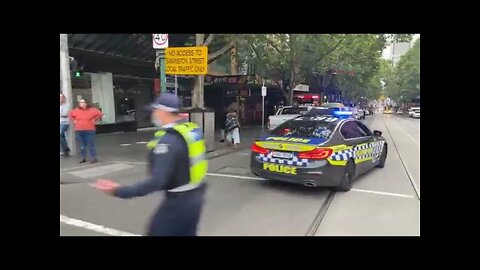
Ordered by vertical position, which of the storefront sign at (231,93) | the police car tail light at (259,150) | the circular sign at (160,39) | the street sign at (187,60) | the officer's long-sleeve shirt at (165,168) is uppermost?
the circular sign at (160,39)

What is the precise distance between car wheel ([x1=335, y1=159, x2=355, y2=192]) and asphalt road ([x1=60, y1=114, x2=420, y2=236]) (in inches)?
5.3

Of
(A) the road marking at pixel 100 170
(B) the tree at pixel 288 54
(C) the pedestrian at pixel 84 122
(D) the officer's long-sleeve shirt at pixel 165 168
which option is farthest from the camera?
(B) the tree at pixel 288 54

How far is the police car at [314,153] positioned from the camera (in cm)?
619

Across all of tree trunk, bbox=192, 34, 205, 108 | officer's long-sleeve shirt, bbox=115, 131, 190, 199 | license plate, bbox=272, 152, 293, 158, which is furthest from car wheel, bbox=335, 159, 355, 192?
tree trunk, bbox=192, 34, 205, 108

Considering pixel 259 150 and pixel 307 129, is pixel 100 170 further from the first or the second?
pixel 307 129

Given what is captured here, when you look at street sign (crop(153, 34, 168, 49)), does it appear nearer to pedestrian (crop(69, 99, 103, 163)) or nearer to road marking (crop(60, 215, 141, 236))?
pedestrian (crop(69, 99, 103, 163))

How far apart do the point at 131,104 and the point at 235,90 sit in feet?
22.5

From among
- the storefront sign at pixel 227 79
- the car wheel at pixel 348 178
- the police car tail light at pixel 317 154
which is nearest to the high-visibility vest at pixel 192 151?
the police car tail light at pixel 317 154

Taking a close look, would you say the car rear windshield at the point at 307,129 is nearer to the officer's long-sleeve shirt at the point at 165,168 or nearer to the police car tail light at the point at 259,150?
the police car tail light at the point at 259,150

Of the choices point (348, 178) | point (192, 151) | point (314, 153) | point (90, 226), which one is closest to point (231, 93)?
point (348, 178)

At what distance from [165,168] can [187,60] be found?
28.5ft

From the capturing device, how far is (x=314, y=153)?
6.18 m

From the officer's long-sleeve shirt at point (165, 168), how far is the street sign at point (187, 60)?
828 centimetres
